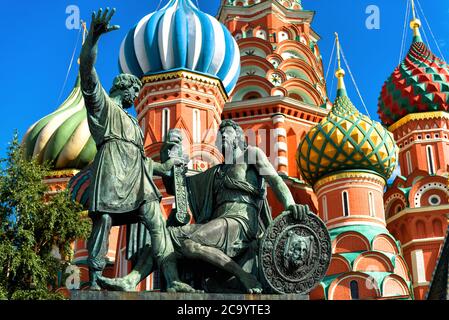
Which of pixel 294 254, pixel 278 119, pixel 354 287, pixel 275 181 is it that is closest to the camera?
pixel 294 254

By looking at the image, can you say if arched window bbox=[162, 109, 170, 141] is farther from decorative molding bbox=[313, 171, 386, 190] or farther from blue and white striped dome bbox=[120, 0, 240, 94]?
decorative molding bbox=[313, 171, 386, 190]

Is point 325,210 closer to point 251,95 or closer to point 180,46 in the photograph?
point 180,46

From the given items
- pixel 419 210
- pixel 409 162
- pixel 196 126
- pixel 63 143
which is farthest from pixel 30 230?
pixel 409 162

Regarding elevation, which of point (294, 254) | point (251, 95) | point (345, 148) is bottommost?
point (294, 254)

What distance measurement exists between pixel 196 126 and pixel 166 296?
16173 mm

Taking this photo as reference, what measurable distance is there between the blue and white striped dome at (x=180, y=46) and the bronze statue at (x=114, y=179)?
15.9 meters

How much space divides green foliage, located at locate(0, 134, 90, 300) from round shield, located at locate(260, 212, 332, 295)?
27.6ft

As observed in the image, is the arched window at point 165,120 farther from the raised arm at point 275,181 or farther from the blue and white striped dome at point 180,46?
the raised arm at point 275,181

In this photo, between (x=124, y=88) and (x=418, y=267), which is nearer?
(x=124, y=88)

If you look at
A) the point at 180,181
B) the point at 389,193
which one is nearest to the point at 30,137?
the point at 389,193

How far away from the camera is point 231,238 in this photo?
20.3ft

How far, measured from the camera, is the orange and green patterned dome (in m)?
27.2

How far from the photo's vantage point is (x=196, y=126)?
2173 centimetres

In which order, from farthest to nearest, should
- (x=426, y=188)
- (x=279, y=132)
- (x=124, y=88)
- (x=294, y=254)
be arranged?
(x=279, y=132), (x=426, y=188), (x=124, y=88), (x=294, y=254)
